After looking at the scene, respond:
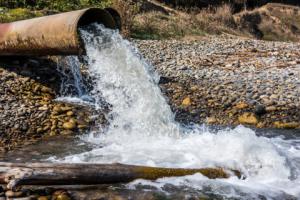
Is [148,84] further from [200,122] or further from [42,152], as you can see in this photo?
[42,152]

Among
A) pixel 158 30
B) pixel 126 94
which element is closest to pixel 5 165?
pixel 126 94

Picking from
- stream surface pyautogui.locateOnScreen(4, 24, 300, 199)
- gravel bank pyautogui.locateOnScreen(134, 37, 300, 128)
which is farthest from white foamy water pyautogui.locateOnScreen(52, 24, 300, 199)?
gravel bank pyautogui.locateOnScreen(134, 37, 300, 128)

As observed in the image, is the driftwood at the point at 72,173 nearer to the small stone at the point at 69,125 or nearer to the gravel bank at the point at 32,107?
the gravel bank at the point at 32,107

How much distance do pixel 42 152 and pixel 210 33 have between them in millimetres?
13178

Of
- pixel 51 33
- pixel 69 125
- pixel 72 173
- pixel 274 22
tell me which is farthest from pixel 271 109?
pixel 274 22

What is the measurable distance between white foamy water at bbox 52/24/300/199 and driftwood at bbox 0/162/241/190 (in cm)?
10

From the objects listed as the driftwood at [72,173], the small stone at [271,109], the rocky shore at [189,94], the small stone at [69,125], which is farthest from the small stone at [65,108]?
the driftwood at [72,173]

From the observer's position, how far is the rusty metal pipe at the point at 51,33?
24.4 ft

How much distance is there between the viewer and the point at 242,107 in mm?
9094

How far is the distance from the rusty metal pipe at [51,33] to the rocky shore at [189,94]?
781mm

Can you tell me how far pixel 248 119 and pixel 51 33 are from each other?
12.1 feet

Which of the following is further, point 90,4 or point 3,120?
point 90,4

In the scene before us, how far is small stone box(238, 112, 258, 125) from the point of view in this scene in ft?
28.3

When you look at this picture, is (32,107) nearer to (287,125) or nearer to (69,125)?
(69,125)
